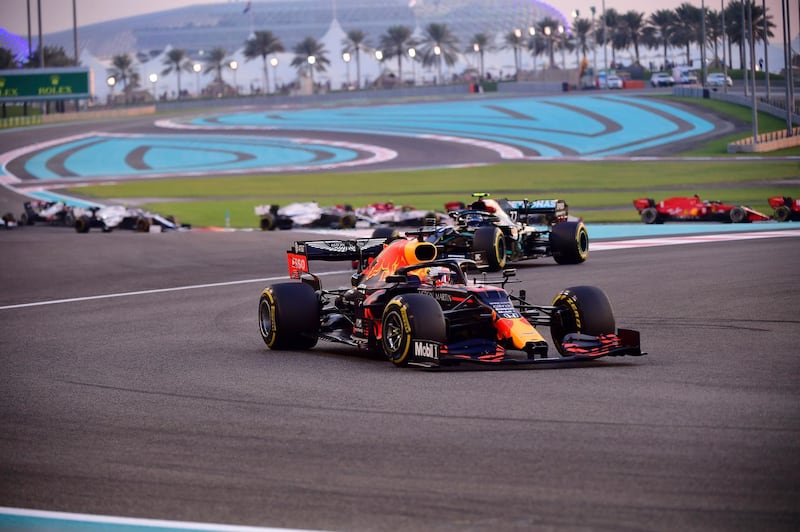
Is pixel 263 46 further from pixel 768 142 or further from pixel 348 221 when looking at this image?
pixel 348 221

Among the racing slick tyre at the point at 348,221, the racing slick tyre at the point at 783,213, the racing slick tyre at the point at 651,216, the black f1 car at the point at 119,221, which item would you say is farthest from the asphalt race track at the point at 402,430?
the black f1 car at the point at 119,221

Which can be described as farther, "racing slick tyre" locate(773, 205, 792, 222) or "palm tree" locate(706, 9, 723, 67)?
"palm tree" locate(706, 9, 723, 67)

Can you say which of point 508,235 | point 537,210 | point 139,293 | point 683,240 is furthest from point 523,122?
point 139,293

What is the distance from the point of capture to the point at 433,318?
13.2 m

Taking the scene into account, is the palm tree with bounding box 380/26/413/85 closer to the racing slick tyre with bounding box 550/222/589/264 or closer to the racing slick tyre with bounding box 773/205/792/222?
the racing slick tyre with bounding box 773/205/792/222

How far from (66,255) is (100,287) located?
7.89m

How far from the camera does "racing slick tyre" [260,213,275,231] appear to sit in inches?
1588

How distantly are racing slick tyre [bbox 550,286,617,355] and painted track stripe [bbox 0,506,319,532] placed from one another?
6749 mm

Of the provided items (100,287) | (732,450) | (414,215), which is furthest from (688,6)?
(732,450)

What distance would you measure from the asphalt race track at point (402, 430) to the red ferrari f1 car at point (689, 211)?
714 inches

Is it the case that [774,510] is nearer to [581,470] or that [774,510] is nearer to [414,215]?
[581,470]

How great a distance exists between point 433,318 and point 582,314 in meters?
1.85

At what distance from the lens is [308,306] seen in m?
15.7

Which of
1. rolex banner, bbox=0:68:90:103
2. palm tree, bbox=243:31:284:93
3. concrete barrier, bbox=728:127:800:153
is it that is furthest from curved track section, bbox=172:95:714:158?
palm tree, bbox=243:31:284:93
